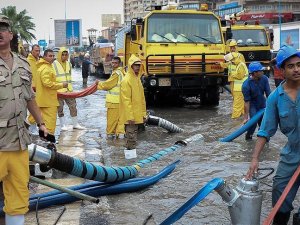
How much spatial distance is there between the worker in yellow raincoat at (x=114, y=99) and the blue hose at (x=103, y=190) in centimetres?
319

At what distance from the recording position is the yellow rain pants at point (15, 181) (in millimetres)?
3826

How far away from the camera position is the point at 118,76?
31.1 feet

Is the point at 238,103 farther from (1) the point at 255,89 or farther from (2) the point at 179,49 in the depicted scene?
(2) the point at 179,49

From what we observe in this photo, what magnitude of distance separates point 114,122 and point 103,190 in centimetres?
417

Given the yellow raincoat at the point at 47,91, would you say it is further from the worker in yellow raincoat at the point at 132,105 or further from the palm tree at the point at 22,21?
the palm tree at the point at 22,21

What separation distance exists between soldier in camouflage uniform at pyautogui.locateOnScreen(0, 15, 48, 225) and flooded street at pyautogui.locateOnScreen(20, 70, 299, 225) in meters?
0.97

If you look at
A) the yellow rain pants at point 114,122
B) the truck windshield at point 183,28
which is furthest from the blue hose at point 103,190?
the truck windshield at point 183,28

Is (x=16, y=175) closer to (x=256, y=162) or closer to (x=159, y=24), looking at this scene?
(x=256, y=162)

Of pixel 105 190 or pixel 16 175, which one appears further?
pixel 105 190

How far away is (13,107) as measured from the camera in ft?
12.6

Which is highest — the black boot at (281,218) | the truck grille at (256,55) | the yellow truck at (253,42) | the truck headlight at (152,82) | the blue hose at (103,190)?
the yellow truck at (253,42)

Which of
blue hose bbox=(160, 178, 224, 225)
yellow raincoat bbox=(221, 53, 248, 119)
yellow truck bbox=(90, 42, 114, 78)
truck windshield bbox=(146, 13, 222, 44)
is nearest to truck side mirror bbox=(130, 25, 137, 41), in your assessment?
truck windshield bbox=(146, 13, 222, 44)

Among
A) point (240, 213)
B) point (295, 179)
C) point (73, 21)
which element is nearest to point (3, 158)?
point (240, 213)

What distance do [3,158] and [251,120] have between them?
5.64 m
